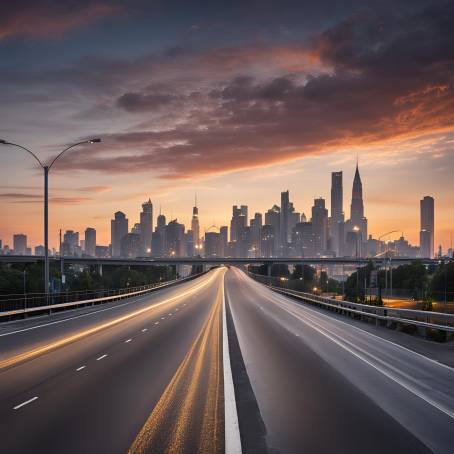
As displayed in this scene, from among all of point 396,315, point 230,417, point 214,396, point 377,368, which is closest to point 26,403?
point 214,396

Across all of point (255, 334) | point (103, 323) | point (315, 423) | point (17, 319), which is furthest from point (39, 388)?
point (17, 319)

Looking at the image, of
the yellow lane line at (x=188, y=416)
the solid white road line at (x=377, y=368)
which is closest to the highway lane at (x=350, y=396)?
the solid white road line at (x=377, y=368)

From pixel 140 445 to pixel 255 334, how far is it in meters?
16.8

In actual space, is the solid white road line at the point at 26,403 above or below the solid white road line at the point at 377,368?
above

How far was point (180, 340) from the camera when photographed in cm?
2191

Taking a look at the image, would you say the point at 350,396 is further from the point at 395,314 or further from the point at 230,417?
the point at 395,314

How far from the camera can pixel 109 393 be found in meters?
11.6

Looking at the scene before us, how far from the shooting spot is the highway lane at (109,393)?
830 cm

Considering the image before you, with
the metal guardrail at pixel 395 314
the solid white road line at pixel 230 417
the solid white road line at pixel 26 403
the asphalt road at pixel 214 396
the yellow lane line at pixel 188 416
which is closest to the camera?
the solid white road line at pixel 230 417

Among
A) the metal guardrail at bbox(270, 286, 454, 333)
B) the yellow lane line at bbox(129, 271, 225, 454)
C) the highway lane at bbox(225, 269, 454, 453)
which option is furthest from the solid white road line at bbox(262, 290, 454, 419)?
the yellow lane line at bbox(129, 271, 225, 454)

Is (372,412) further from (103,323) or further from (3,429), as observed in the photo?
(103,323)

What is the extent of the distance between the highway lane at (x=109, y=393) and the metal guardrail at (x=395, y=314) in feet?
25.0

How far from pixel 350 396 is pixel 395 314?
1832 cm

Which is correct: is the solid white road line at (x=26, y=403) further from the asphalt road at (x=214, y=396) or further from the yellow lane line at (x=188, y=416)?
the yellow lane line at (x=188, y=416)
